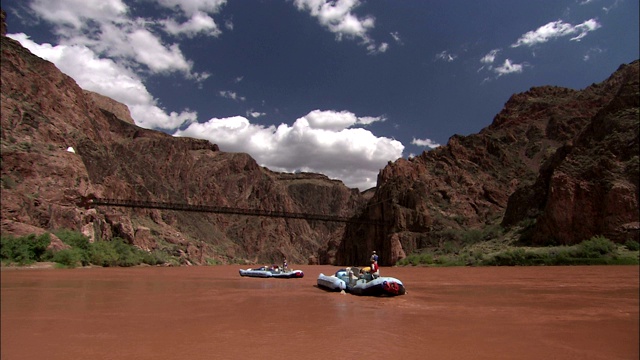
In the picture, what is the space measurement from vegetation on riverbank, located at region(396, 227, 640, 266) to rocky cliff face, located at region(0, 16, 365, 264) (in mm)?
8381

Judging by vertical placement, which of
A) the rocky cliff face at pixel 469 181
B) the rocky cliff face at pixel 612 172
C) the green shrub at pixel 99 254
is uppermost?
the rocky cliff face at pixel 469 181

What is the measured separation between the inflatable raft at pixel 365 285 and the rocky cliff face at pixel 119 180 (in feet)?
34.1

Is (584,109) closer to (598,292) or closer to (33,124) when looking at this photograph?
(598,292)

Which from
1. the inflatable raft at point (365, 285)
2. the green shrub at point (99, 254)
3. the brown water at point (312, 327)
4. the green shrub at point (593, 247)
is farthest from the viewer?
the inflatable raft at point (365, 285)

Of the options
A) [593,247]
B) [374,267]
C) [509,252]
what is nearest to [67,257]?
[374,267]

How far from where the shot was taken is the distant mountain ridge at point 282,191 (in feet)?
19.4

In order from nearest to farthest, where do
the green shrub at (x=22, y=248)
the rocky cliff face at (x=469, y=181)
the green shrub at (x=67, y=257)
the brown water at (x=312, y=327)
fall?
the green shrub at (x=22, y=248) → the brown water at (x=312, y=327) → the green shrub at (x=67, y=257) → the rocky cliff face at (x=469, y=181)

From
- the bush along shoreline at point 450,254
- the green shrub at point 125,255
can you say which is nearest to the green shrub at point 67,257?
the bush along shoreline at point 450,254

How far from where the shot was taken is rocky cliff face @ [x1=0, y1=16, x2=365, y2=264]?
5688 mm

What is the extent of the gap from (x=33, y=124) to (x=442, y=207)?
74.5 meters

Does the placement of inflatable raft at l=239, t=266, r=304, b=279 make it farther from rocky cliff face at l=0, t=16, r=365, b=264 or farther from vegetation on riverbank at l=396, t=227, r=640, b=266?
vegetation on riverbank at l=396, t=227, r=640, b=266

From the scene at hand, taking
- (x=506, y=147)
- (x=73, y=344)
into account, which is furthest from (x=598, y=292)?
(x=506, y=147)

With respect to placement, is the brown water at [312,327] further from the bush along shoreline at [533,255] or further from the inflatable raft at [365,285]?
the inflatable raft at [365,285]

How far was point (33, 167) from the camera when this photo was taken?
5.68m
